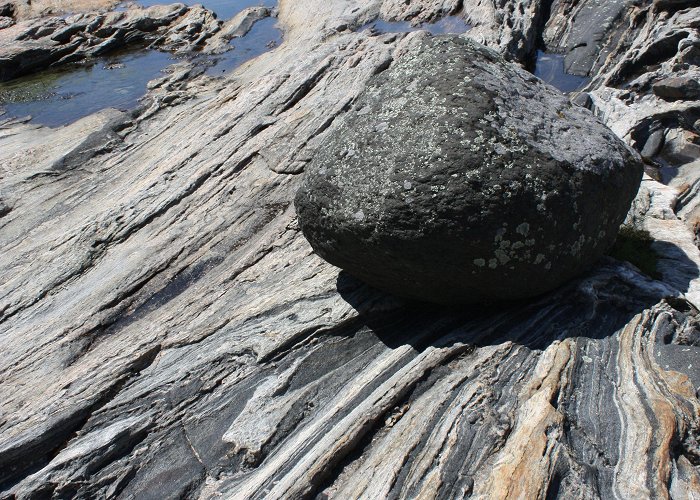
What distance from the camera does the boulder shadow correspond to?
8641 millimetres

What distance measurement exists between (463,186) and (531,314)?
242cm

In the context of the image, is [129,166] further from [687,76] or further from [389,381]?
[687,76]

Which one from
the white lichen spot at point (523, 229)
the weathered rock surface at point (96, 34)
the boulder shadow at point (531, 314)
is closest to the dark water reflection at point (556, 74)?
the boulder shadow at point (531, 314)

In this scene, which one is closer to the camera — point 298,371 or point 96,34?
point 298,371

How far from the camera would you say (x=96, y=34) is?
35.6 meters

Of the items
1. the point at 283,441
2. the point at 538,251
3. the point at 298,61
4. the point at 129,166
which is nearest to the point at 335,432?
the point at 283,441

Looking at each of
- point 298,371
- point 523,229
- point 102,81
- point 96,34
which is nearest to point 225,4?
point 96,34

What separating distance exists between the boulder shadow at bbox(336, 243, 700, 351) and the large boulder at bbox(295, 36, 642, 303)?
1.05ft

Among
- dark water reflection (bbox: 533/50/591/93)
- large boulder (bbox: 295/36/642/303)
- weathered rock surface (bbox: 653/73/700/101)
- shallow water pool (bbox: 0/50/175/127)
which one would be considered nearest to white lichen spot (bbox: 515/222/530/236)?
large boulder (bbox: 295/36/642/303)

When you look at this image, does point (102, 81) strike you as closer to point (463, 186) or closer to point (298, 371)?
point (298, 371)

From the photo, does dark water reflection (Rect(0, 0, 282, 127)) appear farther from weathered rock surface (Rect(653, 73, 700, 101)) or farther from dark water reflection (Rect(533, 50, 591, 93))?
weathered rock surface (Rect(653, 73, 700, 101))

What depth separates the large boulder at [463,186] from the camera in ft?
25.7

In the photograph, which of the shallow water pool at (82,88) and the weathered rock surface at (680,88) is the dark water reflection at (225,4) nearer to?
the shallow water pool at (82,88)

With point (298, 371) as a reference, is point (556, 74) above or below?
below
